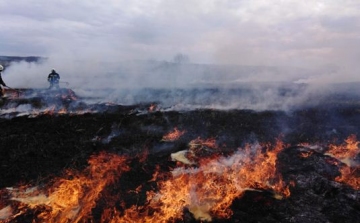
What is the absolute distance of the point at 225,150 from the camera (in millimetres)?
13992

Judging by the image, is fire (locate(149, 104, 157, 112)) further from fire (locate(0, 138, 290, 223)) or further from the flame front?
fire (locate(0, 138, 290, 223))

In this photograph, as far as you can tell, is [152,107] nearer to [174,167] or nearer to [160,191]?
[174,167]

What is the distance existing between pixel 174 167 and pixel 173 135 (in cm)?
433

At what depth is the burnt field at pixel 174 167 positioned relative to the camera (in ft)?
30.5

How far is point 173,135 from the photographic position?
642 inches

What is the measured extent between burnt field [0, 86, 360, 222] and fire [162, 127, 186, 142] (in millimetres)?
100

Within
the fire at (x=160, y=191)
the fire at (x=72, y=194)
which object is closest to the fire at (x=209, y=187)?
the fire at (x=160, y=191)

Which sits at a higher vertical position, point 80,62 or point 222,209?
point 80,62

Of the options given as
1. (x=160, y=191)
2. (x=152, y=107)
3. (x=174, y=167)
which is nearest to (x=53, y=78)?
(x=152, y=107)

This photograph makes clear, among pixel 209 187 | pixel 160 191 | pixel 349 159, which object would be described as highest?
pixel 349 159

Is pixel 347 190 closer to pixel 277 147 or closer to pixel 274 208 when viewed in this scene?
pixel 274 208

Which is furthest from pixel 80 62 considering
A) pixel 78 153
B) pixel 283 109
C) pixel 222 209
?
pixel 222 209

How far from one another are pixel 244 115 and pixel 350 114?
7.16 meters

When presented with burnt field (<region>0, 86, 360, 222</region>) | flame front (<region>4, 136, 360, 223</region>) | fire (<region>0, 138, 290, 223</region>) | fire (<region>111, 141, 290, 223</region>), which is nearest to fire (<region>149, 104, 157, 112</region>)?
burnt field (<region>0, 86, 360, 222</region>)
